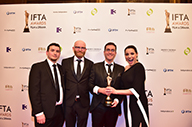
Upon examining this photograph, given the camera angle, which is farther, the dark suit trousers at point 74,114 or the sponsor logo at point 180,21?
the sponsor logo at point 180,21

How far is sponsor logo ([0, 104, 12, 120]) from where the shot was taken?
3336 mm

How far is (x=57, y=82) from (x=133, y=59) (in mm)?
1615

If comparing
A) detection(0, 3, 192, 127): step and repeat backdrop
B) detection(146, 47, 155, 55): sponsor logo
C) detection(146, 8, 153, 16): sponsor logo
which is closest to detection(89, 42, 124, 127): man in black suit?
detection(0, 3, 192, 127): step and repeat backdrop

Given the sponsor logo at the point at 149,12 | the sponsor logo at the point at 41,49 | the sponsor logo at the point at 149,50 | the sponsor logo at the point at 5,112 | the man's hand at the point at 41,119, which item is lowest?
the sponsor logo at the point at 5,112

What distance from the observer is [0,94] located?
3355 millimetres

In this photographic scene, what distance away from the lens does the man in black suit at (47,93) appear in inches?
94.3

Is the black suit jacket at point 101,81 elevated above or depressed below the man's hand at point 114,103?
above

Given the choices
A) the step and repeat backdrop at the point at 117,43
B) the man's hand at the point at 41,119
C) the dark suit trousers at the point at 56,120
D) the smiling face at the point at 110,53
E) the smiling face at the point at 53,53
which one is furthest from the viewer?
the step and repeat backdrop at the point at 117,43

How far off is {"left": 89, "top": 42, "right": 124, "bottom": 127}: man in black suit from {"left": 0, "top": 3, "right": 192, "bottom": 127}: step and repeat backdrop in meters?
0.55

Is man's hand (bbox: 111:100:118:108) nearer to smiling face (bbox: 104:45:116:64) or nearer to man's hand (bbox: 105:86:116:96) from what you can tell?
man's hand (bbox: 105:86:116:96)

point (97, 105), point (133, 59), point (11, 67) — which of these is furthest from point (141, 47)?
point (11, 67)

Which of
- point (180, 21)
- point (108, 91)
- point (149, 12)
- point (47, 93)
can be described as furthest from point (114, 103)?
point (180, 21)

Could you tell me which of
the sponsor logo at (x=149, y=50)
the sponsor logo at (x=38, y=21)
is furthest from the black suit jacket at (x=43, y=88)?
the sponsor logo at (x=149, y=50)

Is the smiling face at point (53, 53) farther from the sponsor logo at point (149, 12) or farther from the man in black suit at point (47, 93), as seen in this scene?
the sponsor logo at point (149, 12)
